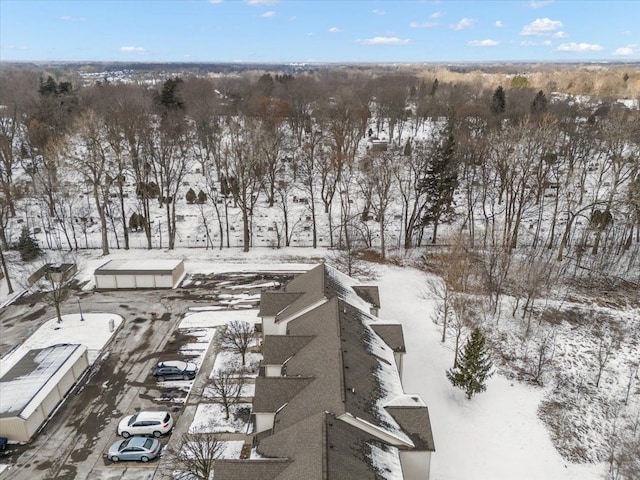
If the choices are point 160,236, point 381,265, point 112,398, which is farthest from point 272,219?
point 112,398

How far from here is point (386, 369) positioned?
22.9 meters

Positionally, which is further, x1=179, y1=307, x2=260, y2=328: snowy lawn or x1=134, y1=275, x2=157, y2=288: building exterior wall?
x1=134, y1=275, x2=157, y2=288: building exterior wall

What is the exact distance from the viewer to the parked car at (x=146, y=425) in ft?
71.4

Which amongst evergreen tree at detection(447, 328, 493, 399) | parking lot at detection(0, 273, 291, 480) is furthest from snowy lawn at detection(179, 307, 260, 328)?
evergreen tree at detection(447, 328, 493, 399)

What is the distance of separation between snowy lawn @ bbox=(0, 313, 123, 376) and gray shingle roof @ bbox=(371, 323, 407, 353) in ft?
56.1

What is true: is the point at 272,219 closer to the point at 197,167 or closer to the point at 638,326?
A: the point at 197,167

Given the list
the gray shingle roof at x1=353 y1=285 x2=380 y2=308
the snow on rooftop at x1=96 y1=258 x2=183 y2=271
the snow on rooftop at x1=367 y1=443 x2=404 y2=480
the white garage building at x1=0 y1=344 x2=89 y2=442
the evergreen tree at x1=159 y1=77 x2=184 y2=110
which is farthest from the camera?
the evergreen tree at x1=159 y1=77 x2=184 y2=110

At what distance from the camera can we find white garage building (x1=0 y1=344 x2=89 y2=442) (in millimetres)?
21547

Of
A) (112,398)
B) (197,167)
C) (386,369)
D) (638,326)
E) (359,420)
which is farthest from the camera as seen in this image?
(197,167)

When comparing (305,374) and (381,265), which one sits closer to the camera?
(305,374)

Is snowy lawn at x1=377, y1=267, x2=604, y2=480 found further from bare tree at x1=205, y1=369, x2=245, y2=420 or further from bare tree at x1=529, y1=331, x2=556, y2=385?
bare tree at x1=205, y1=369, x2=245, y2=420

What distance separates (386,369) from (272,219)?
31.5 metres

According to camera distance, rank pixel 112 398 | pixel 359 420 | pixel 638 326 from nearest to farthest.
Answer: pixel 359 420, pixel 112 398, pixel 638 326

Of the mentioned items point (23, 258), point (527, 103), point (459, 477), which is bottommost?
point (459, 477)
